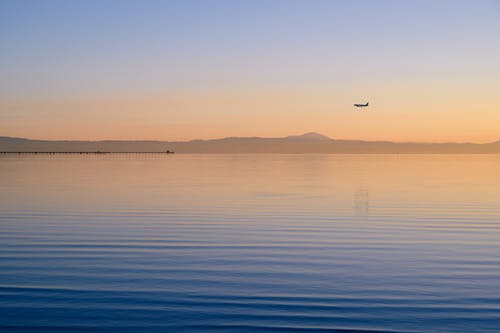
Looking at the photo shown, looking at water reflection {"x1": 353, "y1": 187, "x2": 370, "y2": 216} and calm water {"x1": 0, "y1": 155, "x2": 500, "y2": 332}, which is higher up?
calm water {"x1": 0, "y1": 155, "x2": 500, "y2": 332}

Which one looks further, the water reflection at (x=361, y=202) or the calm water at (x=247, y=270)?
the water reflection at (x=361, y=202)

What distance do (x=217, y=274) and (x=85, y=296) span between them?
403 centimetres

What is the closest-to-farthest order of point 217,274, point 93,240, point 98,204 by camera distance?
point 217,274 < point 93,240 < point 98,204

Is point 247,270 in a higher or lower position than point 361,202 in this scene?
higher

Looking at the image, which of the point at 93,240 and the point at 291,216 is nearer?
the point at 93,240

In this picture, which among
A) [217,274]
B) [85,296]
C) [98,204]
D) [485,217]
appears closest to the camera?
[85,296]

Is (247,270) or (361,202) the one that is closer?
(247,270)

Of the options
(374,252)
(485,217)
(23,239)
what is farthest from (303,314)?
(485,217)

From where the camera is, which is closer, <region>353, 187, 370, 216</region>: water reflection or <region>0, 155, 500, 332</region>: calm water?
<region>0, 155, 500, 332</region>: calm water

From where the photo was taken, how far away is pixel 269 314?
12.1 m

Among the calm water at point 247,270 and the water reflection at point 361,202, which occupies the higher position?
the calm water at point 247,270

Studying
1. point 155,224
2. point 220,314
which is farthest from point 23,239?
point 220,314

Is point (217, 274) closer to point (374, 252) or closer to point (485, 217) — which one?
point (374, 252)

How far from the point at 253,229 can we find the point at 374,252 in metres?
7.71
